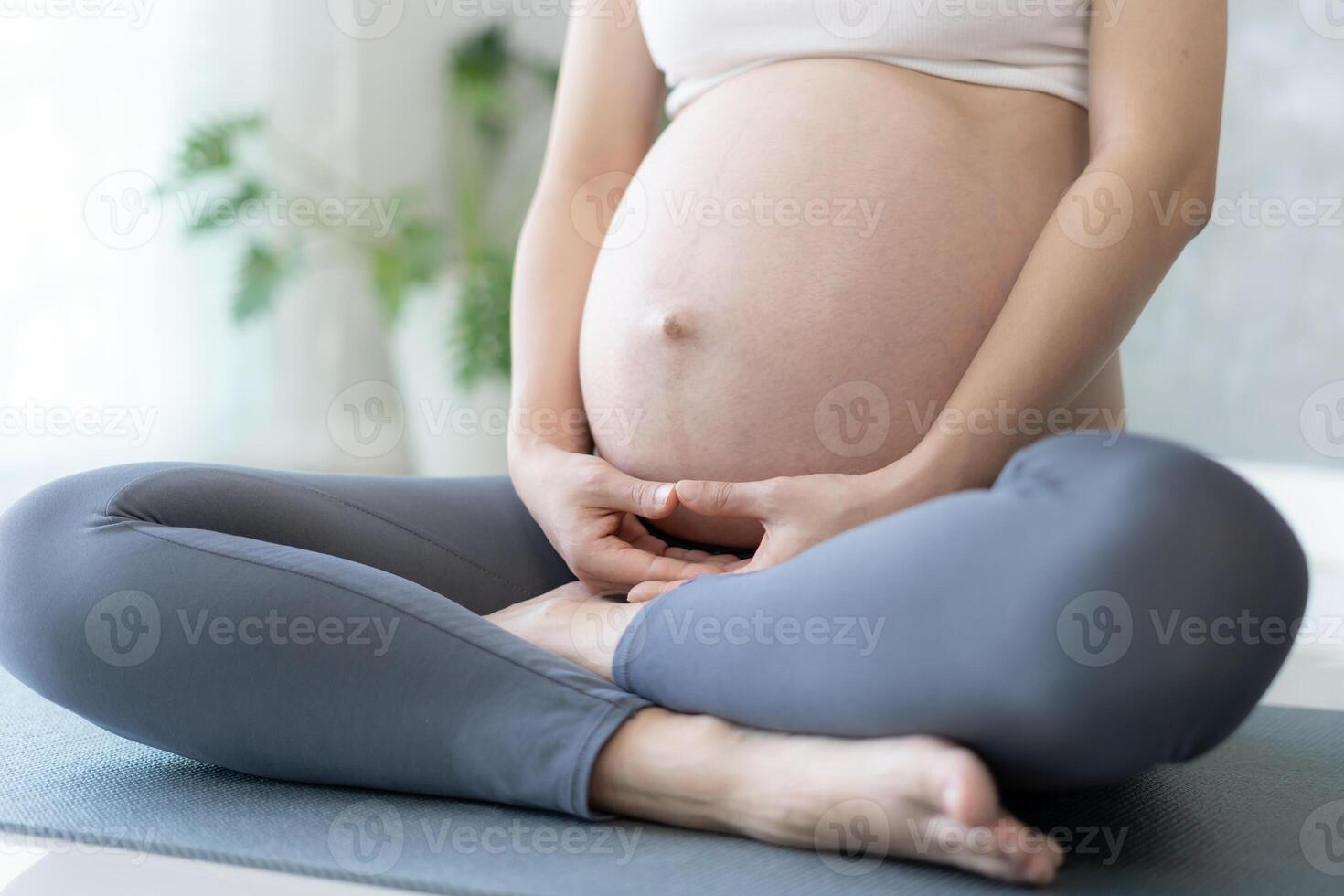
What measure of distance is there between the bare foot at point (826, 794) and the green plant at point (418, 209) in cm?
231

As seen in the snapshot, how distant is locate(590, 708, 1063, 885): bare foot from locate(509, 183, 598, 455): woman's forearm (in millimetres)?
366

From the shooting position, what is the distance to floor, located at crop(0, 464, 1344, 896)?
0.67m

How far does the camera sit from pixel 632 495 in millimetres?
924

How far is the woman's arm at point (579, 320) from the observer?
94cm

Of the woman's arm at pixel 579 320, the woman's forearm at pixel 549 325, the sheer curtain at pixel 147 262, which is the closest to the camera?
the woman's arm at pixel 579 320

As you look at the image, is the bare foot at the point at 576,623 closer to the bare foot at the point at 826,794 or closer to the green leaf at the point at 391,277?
the bare foot at the point at 826,794

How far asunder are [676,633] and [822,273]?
311 millimetres

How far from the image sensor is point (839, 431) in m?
0.91

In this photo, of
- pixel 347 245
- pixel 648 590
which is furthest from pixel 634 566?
pixel 347 245

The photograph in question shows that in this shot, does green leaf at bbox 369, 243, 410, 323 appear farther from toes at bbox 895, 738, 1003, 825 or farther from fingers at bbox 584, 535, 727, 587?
toes at bbox 895, 738, 1003, 825

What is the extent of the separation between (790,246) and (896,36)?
0.74 ft

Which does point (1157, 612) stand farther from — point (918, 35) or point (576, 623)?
point (918, 35)

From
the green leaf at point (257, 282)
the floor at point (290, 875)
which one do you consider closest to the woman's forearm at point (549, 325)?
the floor at point (290, 875)

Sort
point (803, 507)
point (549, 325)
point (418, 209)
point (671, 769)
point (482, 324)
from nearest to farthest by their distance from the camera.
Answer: point (671, 769) → point (803, 507) → point (549, 325) → point (482, 324) → point (418, 209)
